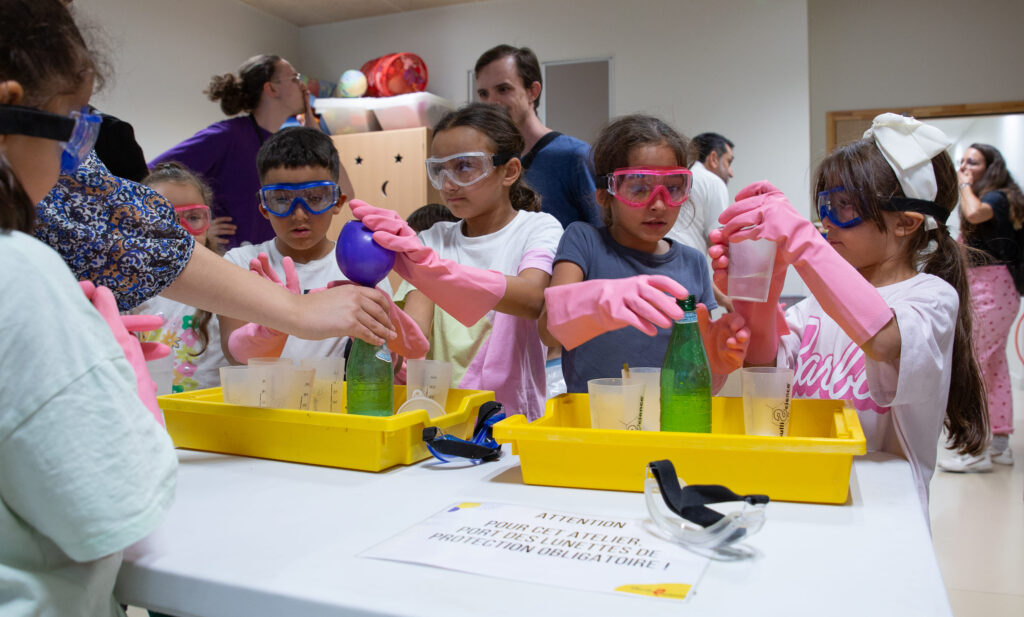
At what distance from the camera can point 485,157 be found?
1762mm

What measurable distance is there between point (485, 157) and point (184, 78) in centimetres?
435

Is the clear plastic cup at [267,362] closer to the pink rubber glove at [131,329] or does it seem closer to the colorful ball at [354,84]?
the pink rubber glove at [131,329]

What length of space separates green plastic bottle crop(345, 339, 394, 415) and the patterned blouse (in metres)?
0.35

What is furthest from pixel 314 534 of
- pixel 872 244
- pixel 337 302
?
pixel 872 244

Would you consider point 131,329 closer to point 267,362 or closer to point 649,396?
point 267,362

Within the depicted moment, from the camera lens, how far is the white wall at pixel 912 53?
5492 millimetres

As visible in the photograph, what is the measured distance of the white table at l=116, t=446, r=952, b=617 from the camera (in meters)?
0.69

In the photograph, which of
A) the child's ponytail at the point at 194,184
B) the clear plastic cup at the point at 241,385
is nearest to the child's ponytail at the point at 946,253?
the clear plastic cup at the point at 241,385

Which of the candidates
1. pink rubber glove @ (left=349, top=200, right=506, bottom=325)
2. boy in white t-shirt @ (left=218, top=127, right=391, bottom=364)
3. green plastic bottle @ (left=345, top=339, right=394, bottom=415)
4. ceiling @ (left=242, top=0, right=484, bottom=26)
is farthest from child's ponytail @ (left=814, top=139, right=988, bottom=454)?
ceiling @ (left=242, top=0, right=484, bottom=26)

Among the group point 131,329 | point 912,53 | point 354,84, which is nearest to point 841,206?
point 131,329

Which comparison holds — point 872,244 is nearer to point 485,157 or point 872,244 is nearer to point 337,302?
point 485,157

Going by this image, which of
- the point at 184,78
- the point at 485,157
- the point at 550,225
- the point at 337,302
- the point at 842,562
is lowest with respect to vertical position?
the point at 842,562

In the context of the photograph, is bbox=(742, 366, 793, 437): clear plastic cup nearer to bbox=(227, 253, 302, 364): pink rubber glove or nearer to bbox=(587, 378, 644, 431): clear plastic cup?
bbox=(587, 378, 644, 431): clear plastic cup

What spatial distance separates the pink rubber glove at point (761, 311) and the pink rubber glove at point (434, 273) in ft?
1.49
